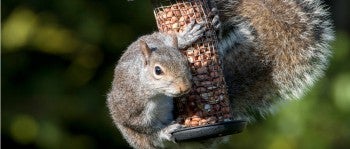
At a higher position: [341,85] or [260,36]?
[260,36]

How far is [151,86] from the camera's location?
9.16ft

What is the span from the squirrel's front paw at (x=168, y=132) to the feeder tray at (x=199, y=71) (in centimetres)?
3

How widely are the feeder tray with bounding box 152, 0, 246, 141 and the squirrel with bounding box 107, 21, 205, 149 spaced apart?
0.03 metres

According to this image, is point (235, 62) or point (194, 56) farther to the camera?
point (235, 62)

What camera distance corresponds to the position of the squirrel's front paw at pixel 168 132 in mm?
2871

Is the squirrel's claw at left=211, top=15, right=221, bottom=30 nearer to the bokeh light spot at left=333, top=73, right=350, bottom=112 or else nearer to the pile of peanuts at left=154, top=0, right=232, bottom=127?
the pile of peanuts at left=154, top=0, right=232, bottom=127

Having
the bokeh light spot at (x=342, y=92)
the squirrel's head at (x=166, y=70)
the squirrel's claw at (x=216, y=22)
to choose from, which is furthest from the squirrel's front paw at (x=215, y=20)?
the bokeh light spot at (x=342, y=92)

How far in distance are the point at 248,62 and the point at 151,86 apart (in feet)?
1.59

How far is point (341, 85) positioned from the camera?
437 centimetres

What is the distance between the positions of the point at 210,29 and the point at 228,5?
10.7 inches

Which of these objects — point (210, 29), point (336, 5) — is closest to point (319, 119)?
point (336, 5)

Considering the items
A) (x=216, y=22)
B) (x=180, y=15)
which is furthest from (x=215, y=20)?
(x=180, y=15)

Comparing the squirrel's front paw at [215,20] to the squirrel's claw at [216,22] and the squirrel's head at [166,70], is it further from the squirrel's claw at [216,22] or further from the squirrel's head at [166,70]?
the squirrel's head at [166,70]

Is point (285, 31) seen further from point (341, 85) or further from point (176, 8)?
point (341, 85)
